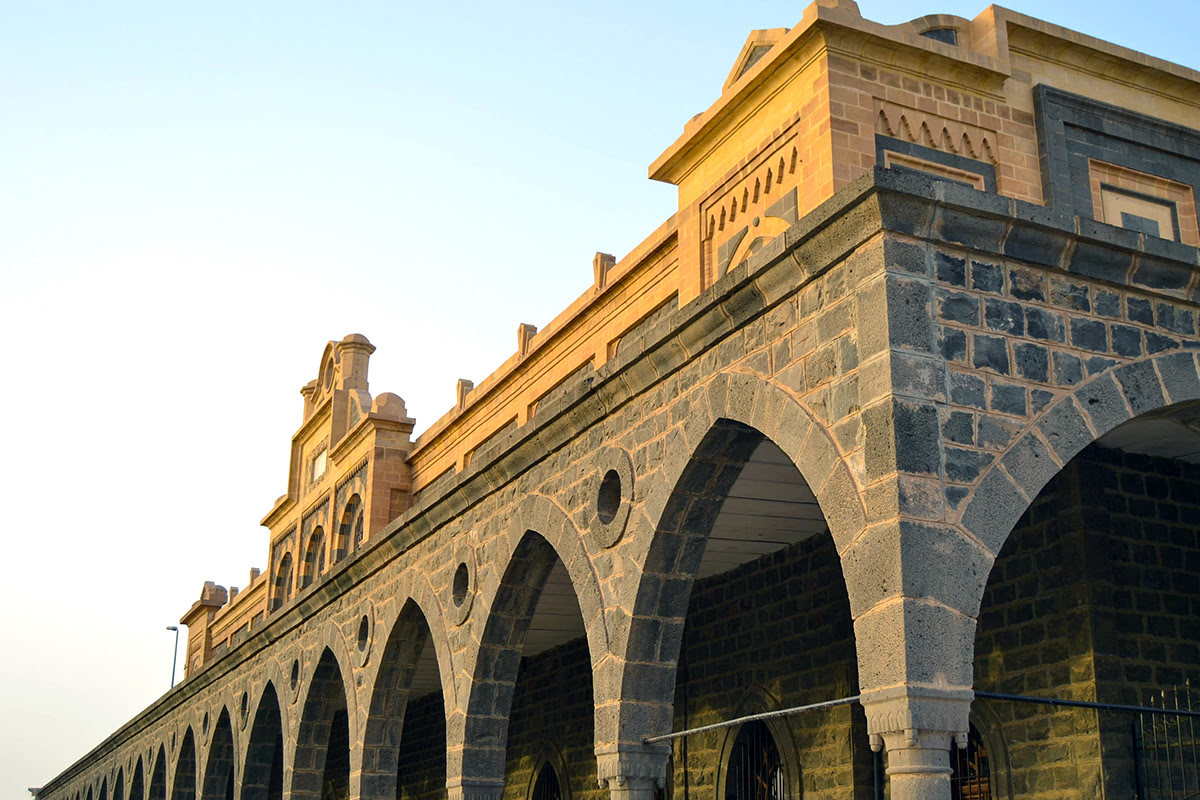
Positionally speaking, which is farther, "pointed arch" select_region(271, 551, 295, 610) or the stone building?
"pointed arch" select_region(271, 551, 295, 610)

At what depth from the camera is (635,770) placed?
8766 millimetres

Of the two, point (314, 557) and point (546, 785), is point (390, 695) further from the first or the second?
point (314, 557)

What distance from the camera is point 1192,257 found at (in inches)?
293

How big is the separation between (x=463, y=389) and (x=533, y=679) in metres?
4.45

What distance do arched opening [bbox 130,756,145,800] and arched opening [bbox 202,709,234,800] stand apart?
278 inches

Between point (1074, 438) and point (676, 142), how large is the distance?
6437 mm

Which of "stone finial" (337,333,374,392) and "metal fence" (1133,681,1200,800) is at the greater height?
"stone finial" (337,333,374,392)

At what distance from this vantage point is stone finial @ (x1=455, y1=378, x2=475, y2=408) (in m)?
19.5

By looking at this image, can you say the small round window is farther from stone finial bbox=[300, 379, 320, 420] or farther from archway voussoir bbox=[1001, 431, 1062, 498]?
stone finial bbox=[300, 379, 320, 420]

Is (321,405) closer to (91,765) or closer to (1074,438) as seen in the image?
(91,765)

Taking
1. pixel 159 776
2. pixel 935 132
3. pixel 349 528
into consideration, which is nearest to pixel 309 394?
pixel 349 528

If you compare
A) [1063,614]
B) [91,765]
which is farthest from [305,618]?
[91,765]

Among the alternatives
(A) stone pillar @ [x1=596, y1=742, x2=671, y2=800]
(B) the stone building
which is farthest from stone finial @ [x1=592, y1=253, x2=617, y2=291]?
(A) stone pillar @ [x1=596, y1=742, x2=671, y2=800]

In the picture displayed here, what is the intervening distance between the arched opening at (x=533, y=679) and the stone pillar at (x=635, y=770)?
1366mm
